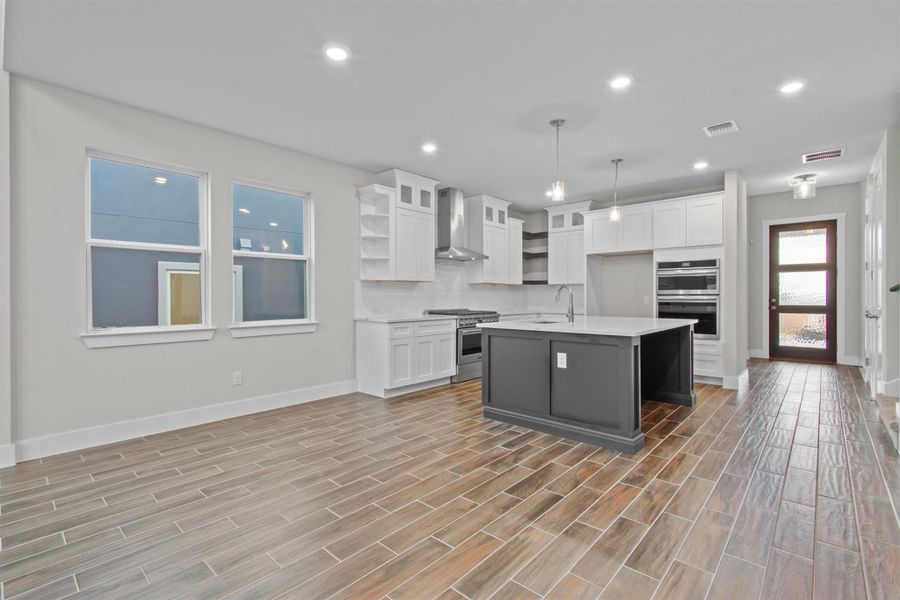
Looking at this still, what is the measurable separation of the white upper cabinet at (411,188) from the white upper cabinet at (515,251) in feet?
6.14

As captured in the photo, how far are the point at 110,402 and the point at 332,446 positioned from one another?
1828 millimetres

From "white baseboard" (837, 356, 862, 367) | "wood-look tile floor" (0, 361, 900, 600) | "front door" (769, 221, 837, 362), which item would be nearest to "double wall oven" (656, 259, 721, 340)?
"wood-look tile floor" (0, 361, 900, 600)

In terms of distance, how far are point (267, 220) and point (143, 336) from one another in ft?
5.30

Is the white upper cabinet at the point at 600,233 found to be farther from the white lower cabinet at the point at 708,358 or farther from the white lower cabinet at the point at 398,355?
the white lower cabinet at the point at 398,355

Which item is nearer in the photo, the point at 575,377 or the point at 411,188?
the point at 575,377

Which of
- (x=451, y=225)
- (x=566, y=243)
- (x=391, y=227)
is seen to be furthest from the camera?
(x=566, y=243)

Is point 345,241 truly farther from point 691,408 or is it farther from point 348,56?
point 691,408

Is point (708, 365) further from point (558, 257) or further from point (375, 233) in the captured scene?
point (375, 233)

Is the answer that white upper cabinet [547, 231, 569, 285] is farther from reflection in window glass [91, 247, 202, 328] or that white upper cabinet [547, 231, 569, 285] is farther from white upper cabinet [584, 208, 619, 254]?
reflection in window glass [91, 247, 202, 328]

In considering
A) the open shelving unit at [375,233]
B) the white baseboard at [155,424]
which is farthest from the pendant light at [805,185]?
the white baseboard at [155,424]

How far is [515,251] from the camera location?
7.25 metres

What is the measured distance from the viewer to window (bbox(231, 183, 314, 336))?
170 inches

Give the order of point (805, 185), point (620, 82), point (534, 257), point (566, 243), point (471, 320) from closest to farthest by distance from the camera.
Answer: point (620, 82) → point (805, 185) → point (471, 320) → point (566, 243) → point (534, 257)

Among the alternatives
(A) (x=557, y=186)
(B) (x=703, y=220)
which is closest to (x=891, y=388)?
(B) (x=703, y=220)
